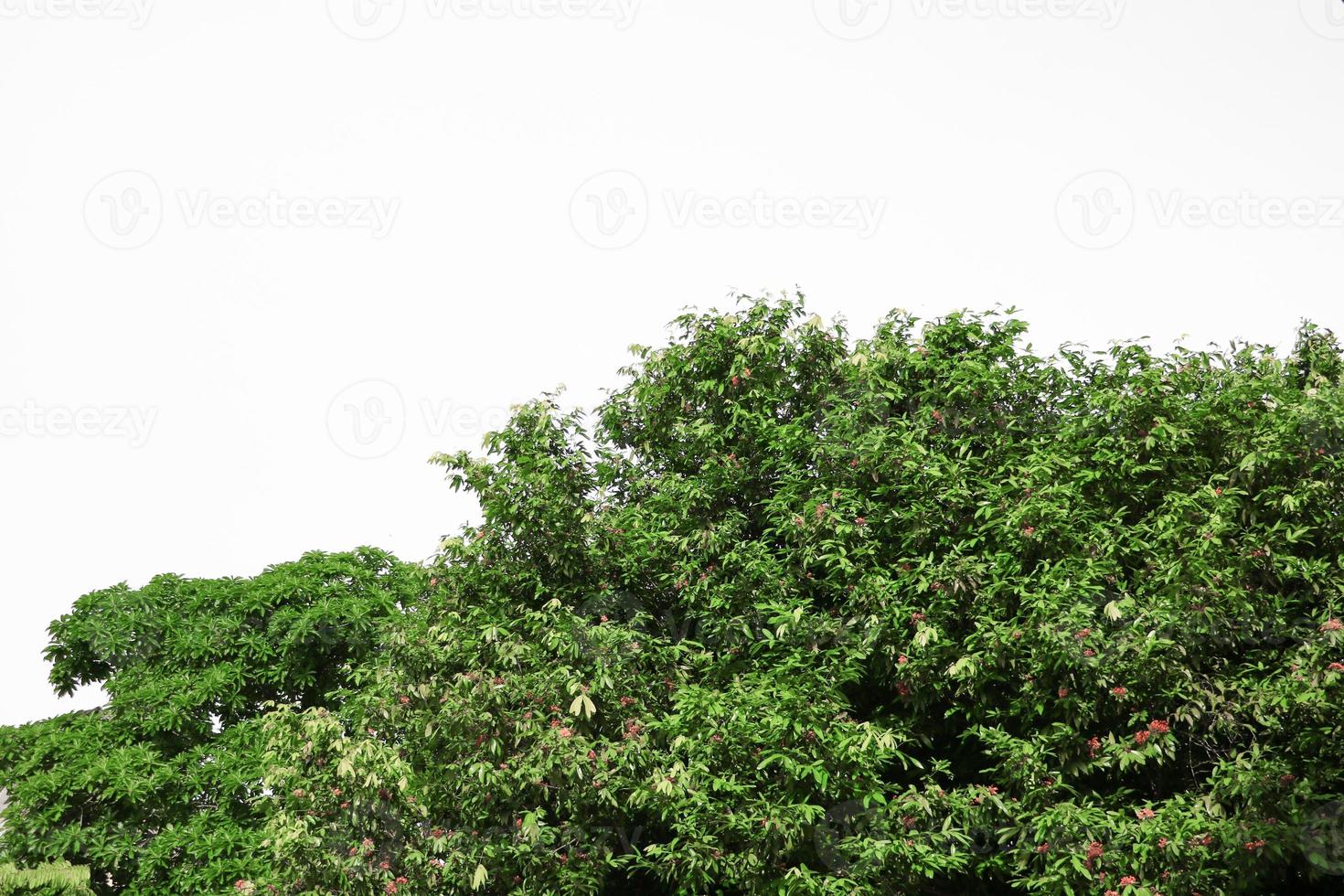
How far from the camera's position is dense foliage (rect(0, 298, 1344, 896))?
34.6ft

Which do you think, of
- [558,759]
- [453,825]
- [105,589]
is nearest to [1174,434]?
[558,759]

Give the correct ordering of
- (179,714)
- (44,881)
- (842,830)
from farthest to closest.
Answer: (179,714) < (44,881) < (842,830)

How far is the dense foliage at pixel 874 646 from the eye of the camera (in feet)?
34.6

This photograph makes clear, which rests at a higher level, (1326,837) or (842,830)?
(842,830)

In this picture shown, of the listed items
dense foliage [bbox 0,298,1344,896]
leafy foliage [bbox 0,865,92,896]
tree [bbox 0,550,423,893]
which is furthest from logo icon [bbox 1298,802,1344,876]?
leafy foliage [bbox 0,865,92,896]

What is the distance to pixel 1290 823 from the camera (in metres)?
9.62

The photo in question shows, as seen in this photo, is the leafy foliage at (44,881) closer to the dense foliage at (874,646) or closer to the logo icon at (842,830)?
the dense foliage at (874,646)

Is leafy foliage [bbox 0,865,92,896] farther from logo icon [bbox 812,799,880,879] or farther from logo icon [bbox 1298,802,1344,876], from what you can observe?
logo icon [bbox 1298,802,1344,876]

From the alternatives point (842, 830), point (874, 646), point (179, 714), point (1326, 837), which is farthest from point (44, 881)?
point (1326, 837)

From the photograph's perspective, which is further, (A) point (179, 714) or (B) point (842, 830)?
(A) point (179, 714)

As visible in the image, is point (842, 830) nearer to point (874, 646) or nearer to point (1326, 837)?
point (874, 646)

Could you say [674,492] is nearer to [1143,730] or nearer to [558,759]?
[558,759]

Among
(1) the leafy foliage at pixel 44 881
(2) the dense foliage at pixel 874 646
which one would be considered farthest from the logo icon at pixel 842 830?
(1) the leafy foliage at pixel 44 881

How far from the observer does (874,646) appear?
38.7 feet
